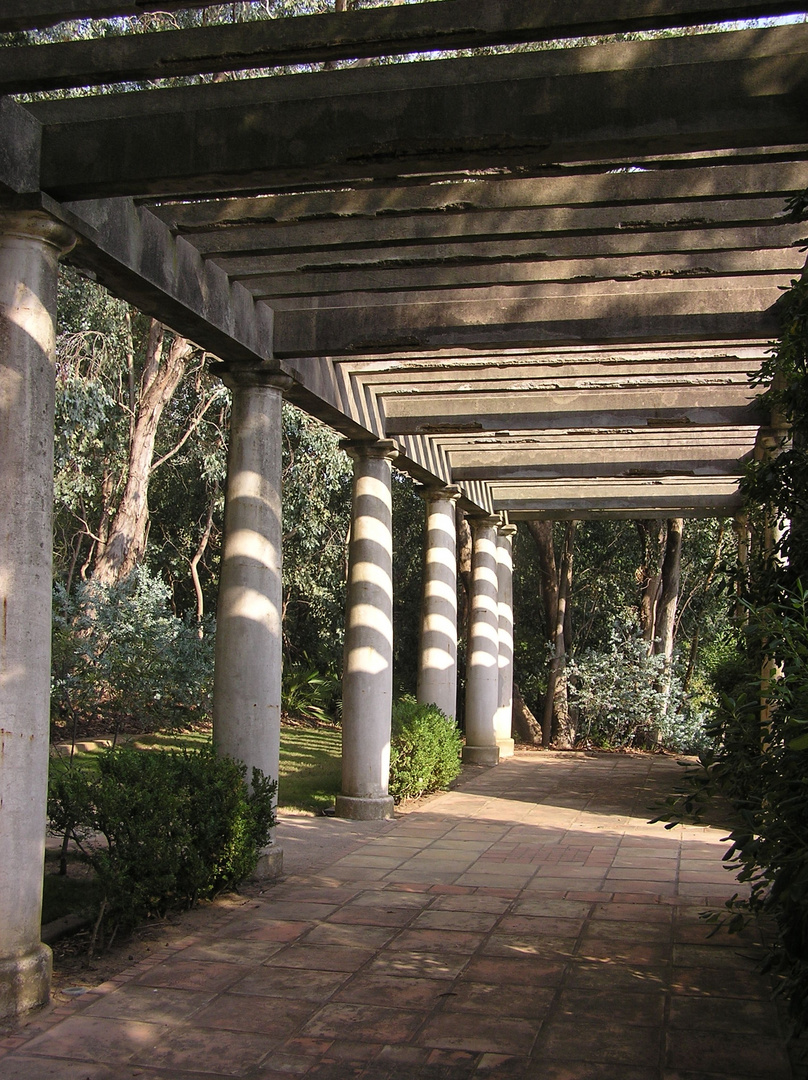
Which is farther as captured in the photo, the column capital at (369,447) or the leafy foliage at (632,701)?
the leafy foliage at (632,701)

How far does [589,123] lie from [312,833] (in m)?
7.16

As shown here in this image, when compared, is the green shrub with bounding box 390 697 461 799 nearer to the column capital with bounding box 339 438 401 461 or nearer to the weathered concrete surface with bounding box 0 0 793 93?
the column capital with bounding box 339 438 401 461

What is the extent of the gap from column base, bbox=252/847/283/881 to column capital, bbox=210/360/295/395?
359 centimetres

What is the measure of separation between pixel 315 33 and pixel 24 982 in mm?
4603

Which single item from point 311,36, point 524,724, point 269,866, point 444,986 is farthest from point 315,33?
point 524,724

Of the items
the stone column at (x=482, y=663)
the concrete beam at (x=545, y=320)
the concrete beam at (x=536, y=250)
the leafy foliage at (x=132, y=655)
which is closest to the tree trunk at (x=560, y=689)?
the stone column at (x=482, y=663)

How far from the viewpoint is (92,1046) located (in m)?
4.64

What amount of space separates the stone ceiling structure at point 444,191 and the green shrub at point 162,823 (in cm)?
305

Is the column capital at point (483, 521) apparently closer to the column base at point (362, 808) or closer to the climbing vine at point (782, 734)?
the column base at point (362, 808)

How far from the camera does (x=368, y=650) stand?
10.9m

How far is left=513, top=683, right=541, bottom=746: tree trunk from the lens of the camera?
866 inches

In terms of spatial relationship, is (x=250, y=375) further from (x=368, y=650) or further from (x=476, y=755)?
(x=476, y=755)

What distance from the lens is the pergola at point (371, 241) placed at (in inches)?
184

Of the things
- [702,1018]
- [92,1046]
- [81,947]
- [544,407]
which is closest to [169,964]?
[81,947]
